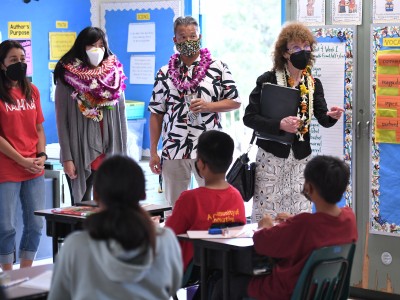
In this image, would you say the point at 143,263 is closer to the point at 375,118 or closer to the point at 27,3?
the point at 375,118

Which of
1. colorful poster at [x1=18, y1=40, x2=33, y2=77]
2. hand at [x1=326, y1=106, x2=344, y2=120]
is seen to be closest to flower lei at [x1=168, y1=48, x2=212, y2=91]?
hand at [x1=326, y1=106, x2=344, y2=120]

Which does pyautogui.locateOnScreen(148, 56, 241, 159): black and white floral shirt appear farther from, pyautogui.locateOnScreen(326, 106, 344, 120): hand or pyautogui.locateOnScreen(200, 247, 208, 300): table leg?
pyautogui.locateOnScreen(200, 247, 208, 300): table leg

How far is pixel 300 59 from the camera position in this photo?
14.9 feet

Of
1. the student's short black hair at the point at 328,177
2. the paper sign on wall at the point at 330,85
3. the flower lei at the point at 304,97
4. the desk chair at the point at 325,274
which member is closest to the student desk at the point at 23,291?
the desk chair at the point at 325,274

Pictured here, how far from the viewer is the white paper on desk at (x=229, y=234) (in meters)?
3.57

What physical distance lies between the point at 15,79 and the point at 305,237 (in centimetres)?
224

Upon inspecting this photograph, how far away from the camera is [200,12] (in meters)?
6.50

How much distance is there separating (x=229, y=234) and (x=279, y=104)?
1171 mm

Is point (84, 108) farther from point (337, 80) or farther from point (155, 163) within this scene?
point (337, 80)

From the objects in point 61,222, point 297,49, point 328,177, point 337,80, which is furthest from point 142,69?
point 328,177

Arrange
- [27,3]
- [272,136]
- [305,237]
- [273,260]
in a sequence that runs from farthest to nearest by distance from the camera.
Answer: [27,3] < [272,136] < [273,260] < [305,237]

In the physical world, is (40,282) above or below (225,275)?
above

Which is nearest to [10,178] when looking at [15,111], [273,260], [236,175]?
[15,111]

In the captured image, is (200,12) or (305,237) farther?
(200,12)
